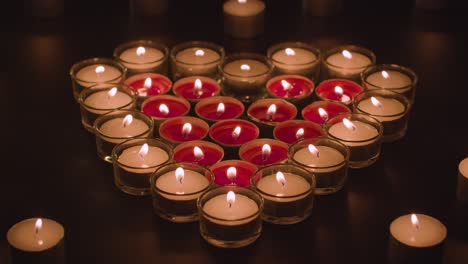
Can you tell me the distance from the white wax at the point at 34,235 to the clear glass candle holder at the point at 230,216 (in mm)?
348

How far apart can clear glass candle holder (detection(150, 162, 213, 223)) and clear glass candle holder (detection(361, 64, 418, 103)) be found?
0.68 meters

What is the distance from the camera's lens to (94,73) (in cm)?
288

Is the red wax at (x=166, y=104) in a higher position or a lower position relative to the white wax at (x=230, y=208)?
higher

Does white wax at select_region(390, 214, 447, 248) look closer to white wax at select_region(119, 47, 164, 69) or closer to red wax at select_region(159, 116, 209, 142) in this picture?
red wax at select_region(159, 116, 209, 142)

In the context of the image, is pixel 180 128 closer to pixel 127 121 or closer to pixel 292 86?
pixel 127 121

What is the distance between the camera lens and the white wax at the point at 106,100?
2730mm

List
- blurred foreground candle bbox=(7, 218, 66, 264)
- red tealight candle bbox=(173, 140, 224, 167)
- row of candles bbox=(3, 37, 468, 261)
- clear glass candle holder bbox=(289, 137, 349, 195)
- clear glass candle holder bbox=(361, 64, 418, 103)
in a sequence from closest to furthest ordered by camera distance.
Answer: blurred foreground candle bbox=(7, 218, 66, 264) < row of candles bbox=(3, 37, 468, 261) < clear glass candle holder bbox=(289, 137, 349, 195) < red tealight candle bbox=(173, 140, 224, 167) < clear glass candle holder bbox=(361, 64, 418, 103)

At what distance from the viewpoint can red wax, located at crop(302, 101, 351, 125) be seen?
2721 mm

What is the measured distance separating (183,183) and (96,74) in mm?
646

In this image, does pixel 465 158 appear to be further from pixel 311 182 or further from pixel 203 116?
pixel 203 116

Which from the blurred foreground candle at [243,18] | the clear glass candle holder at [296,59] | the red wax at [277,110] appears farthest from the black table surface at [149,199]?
the red wax at [277,110]

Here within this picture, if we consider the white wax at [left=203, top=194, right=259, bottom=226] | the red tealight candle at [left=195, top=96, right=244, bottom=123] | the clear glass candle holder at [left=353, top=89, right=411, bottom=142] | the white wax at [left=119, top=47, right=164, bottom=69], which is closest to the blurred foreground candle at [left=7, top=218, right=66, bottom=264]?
the white wax at [left=203, top=194, right=259, bottom=226]

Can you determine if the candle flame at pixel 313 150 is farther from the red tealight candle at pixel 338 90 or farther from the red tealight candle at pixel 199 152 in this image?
the red tealight candle at pixel 338 90

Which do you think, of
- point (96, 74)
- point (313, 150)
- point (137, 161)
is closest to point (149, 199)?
point (137, 161)
